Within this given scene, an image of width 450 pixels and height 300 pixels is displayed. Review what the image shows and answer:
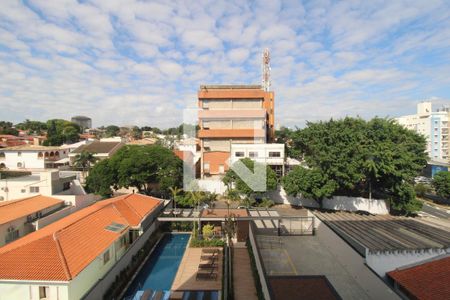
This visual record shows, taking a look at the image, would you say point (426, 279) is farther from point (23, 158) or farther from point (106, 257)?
point (23, 158)

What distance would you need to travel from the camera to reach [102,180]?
1118 inches

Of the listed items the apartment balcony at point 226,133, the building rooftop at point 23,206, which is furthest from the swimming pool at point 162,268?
the apartment balcony at point 226,133

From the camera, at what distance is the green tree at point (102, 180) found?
28.4 meters

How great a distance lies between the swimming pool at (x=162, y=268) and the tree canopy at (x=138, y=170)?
773 centimetres

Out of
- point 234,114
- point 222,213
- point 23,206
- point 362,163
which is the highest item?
point 234,114

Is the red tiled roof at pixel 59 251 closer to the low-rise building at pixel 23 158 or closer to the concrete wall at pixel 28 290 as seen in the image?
the concrete wall at pixel 28 290

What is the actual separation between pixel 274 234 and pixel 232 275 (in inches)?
191

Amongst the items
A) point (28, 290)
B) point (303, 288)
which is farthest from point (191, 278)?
point (28, 290)

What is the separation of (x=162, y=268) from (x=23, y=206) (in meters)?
12.2

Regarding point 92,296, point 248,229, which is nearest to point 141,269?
point 92,296

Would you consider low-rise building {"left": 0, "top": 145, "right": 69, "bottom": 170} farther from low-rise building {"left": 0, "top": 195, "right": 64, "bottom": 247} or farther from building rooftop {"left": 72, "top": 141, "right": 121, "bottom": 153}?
low-rise building {"left": 0, "top": 195, "right": 64, "bottom": 247}

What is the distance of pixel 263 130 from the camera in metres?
38.9

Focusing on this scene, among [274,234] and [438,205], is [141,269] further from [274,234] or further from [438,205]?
[438,205]

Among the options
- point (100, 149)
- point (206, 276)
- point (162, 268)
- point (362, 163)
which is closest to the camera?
point (206, 276)
